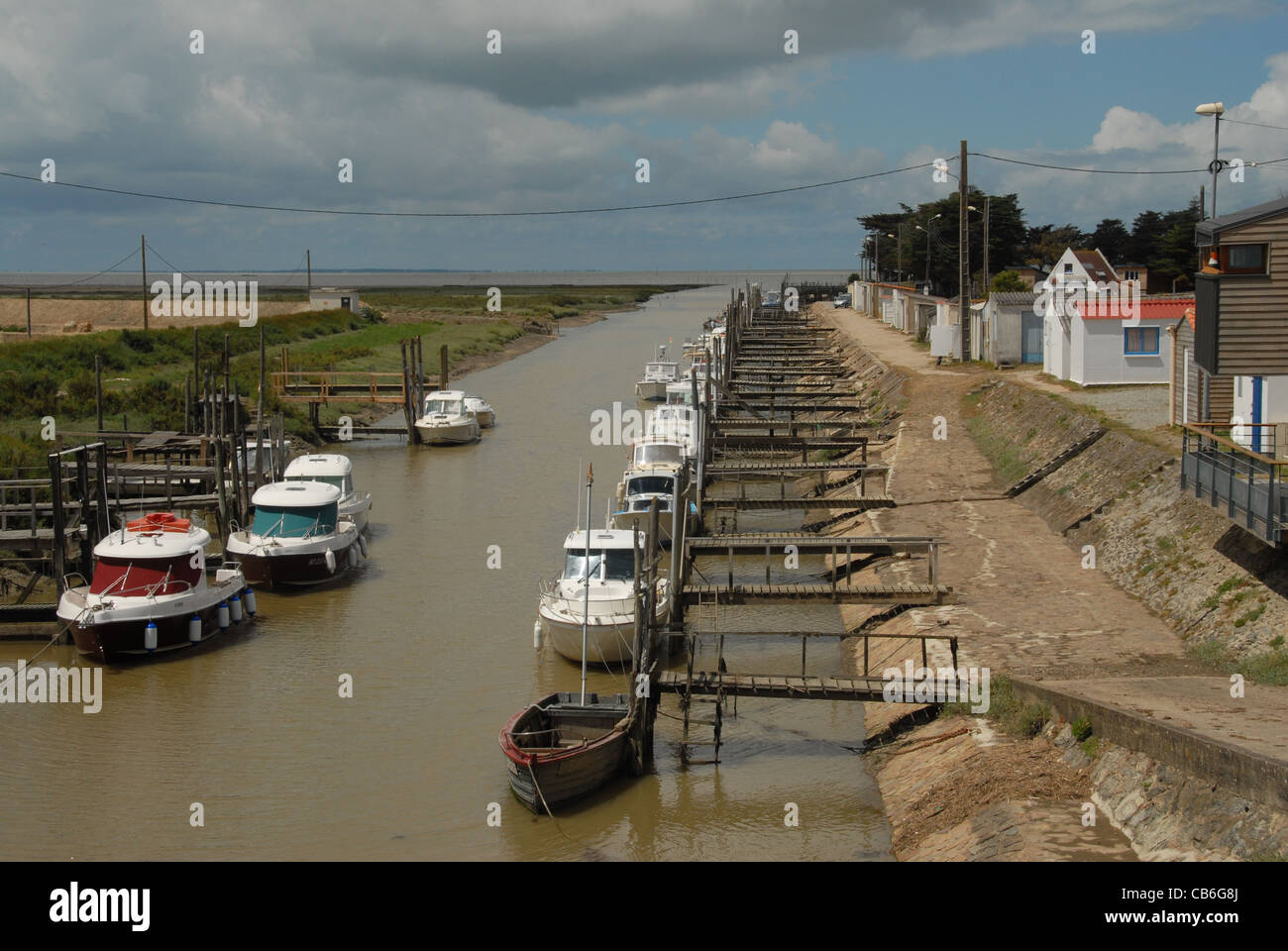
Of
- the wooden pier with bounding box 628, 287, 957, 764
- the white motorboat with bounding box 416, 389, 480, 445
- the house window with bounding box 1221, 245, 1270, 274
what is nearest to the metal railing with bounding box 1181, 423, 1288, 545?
the house window with bounding box 1221, 245, 1270, 274

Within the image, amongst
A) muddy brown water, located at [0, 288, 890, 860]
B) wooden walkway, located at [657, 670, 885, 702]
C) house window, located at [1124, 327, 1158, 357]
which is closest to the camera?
muddy brown water, located at [0, 288, 890, 860]

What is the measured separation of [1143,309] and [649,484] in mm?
16062

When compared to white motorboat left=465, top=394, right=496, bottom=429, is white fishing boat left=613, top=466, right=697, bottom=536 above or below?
below

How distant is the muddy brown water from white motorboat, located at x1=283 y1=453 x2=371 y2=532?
206 cm

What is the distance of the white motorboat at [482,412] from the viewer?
54138mm

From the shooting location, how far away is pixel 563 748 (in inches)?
653

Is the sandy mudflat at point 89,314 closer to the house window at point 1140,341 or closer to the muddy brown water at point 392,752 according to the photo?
the muddy brown water at point 392,752

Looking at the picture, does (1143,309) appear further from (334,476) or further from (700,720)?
(700,720)

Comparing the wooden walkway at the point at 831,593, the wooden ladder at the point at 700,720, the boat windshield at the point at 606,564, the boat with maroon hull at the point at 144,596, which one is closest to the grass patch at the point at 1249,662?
the wooden walkway at the point at 831,593

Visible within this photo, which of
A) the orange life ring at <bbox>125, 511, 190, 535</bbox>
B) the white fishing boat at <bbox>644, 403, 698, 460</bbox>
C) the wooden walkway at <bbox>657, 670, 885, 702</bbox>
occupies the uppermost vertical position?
the white fishing boat at <bbox>644, 403, 698, 460</bbox>

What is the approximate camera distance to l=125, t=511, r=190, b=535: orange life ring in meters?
24.3

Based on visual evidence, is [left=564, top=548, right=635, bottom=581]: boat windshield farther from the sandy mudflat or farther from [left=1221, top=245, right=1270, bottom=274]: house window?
the sandy mudflat

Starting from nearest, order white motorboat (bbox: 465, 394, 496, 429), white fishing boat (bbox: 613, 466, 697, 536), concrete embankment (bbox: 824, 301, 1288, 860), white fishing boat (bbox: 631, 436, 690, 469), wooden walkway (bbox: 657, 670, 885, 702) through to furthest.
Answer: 1. concrete embankment (bbox: 824, 301, 1288, 860)
2. wooden walkway (bbox: 657, 670, 885, 702)
3. white fishing boat (bbox: 613, 466, 697, 536)
4. white fishing boat (bbox: 631, 436, 690, 469)
5. white motorboat (bbox: 465, 394, 496, 429)
